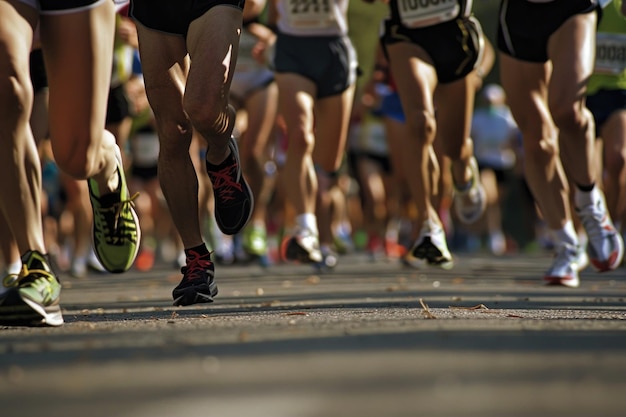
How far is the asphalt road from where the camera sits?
2344 millimetres

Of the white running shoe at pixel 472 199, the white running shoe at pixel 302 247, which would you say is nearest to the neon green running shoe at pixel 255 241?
the white running shoe at pixel 472 199

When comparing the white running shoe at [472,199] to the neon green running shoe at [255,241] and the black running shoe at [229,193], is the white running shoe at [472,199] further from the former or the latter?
the black running shoe at [229,193]

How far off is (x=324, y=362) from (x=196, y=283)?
7.40ft

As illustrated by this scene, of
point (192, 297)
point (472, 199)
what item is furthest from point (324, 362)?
point (472, 199)

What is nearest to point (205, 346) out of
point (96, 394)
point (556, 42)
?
point (96, 394)

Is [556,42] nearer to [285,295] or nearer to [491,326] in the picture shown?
[285,295]

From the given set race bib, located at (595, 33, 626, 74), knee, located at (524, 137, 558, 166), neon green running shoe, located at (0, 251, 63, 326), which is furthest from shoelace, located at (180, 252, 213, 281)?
race bib, located at (595, 33, 626, 74)

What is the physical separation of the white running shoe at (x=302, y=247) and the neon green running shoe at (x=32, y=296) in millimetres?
3453

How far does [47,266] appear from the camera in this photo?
4422 millimetres

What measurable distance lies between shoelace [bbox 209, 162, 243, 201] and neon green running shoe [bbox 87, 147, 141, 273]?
366mm

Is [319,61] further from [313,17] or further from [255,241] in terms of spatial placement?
[255,241]

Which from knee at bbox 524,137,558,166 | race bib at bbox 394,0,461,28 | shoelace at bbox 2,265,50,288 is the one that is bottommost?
shoelace at bbox 2,265,50,288

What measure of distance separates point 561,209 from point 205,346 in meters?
3.98

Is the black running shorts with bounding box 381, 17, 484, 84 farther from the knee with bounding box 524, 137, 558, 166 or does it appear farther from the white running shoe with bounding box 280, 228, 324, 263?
the white running shoe with bounding box 280, 228, 324, 263
